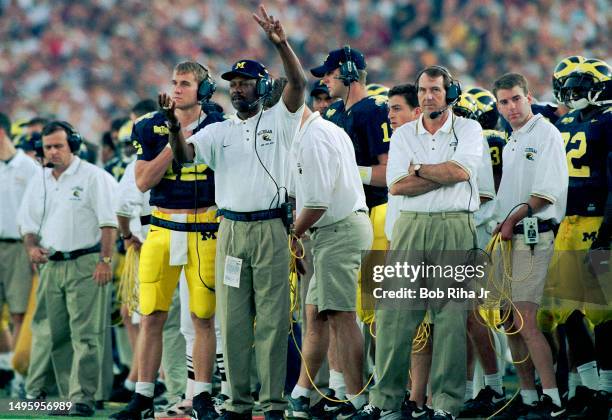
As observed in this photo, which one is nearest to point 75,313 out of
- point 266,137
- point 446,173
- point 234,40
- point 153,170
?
point 153,170

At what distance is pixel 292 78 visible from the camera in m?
6.99

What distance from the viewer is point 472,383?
844 cm

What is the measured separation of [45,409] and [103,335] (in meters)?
0.81

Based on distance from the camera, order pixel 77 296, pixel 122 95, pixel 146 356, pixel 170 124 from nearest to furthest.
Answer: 1. pixel 170 124
2. pixel 146 356
3. pixel 77 296
4. pixel 122 95

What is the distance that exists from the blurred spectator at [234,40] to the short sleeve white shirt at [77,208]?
7.99 metres

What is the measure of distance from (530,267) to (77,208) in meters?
3.54

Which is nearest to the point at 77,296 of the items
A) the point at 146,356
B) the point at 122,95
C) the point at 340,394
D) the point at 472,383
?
the point at 146,356

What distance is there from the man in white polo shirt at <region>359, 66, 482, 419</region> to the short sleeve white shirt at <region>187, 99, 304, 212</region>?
66cm

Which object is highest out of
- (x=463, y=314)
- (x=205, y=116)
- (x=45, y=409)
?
(x=205, y=116)

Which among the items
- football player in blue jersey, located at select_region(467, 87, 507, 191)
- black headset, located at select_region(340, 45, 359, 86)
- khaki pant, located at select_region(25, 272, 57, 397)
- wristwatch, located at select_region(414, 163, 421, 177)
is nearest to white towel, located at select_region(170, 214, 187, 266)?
wristwatch, located at select_region(414, 163, 421, 177)

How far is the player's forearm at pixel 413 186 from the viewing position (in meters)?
7.25

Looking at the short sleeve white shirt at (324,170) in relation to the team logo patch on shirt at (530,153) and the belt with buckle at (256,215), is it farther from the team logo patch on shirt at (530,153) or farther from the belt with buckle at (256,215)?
the team logo patch on shirt at (530,153)

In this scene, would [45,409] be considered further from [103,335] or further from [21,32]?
[21,32]

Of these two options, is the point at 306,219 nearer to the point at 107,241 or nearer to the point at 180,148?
the point at 180,148
